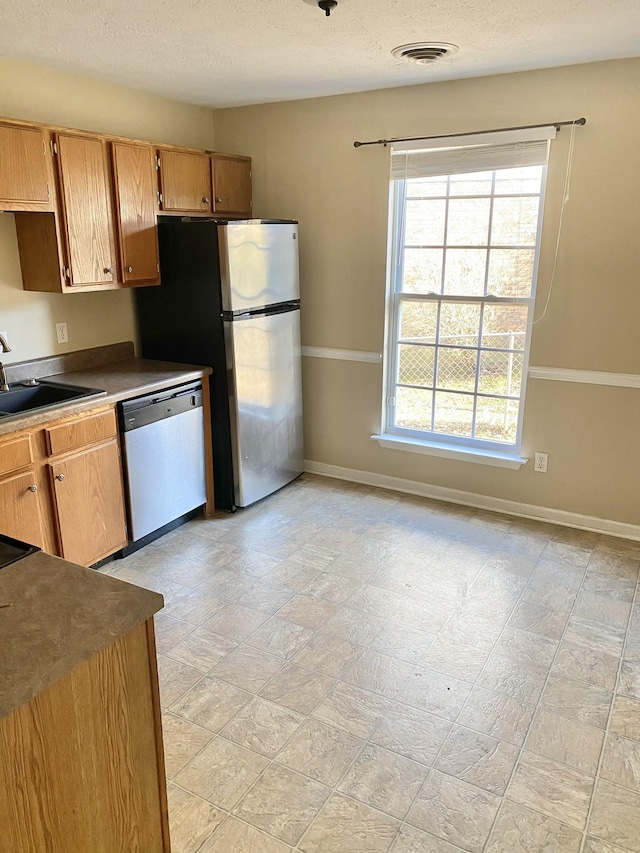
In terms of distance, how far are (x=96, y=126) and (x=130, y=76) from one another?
32 cm

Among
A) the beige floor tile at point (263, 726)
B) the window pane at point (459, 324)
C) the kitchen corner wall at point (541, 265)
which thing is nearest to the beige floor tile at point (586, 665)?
the beige floor tile at point (263, 726)

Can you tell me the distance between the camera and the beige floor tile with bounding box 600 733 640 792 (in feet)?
6.26

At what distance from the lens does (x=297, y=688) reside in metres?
2.31

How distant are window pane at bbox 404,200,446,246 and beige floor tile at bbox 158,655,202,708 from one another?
8.63ft

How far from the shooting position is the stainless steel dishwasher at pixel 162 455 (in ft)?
10.3

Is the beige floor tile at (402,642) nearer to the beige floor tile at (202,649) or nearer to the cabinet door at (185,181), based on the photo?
the beige floor tile at (202,649)

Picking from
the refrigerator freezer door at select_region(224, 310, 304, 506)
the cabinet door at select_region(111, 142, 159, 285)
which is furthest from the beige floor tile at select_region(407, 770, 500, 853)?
the cabinet door at select_region(111, 142, 159, 285)

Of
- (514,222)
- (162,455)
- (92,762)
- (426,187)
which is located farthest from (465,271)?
(92,762)

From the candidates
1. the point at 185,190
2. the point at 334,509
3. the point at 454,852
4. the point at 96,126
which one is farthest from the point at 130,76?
the point at 454,852

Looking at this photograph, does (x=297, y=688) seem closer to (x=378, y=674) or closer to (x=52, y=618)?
(x=378, y=674)

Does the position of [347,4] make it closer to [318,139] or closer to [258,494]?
[318,139]

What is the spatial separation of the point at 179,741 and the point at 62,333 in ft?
7.27

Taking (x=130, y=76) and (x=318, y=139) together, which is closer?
(x=130, y=76)

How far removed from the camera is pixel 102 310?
3.56 metres
